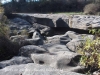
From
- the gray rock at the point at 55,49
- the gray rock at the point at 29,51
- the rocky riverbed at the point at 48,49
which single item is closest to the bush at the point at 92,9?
the rocky riverbed at the point at 48,49

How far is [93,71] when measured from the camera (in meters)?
5.45

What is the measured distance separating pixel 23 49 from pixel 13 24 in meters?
6.40

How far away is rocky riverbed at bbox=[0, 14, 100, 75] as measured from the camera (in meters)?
4.42

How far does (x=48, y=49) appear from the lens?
762 cm

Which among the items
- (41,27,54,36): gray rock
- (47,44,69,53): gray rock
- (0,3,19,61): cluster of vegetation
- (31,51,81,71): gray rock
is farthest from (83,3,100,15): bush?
(31,51,81,71): gray rock

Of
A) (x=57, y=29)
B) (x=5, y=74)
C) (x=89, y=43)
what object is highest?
(x=89, y=43)

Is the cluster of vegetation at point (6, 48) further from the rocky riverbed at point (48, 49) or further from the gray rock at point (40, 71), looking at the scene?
the gray rock at point (40, 71)

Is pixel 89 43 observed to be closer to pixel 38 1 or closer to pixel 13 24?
pixel 13 24

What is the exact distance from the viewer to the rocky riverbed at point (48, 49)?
4.42 metres

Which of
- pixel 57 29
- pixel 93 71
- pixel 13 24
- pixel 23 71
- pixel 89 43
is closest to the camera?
pixel 23 71

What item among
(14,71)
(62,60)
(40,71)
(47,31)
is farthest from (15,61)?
(47,31)

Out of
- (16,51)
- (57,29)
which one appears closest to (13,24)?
(57,29)

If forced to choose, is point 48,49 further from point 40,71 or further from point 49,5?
point 49,5

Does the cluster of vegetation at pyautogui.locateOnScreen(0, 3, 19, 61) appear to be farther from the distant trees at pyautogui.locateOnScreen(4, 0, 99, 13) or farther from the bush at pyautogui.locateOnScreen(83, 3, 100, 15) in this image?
the distant trees at pyautogui.locateOnScreen(4, 0, 99, 13)
